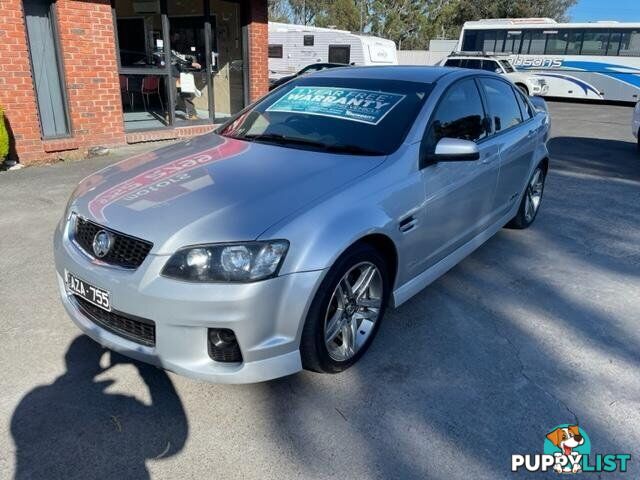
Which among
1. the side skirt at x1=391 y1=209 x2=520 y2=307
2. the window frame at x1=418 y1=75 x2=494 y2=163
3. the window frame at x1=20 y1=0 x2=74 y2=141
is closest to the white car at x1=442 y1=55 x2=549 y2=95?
the window frame at x1=20 y1=0 x2=74 y2=141

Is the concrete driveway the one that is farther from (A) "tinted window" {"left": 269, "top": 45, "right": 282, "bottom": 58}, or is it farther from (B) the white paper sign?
(A) "tinted window" {"left": 269, "top": 45, "right": 282, "bottom": 58}

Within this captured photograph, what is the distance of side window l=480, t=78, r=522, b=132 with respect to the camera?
413 cm

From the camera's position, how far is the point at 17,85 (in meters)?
7.22

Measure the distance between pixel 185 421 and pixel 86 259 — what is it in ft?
3.14

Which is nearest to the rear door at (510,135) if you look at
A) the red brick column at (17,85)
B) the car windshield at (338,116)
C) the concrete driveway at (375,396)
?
the concrete driveway at (375,396)

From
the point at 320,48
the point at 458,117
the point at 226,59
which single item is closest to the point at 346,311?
the point at 458,117

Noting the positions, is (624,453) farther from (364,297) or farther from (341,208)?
(341,208)

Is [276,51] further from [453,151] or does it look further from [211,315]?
[211,315]

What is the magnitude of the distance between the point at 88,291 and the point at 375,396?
62.1 inches

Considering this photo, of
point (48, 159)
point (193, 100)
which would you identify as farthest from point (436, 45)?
point (48, 159)

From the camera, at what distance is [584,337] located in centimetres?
335

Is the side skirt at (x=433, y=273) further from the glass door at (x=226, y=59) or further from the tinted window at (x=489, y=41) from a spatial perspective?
the tinted window at (x=489, y=41)

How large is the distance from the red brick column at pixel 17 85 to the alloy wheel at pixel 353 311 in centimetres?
670

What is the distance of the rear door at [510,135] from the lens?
163 inches
